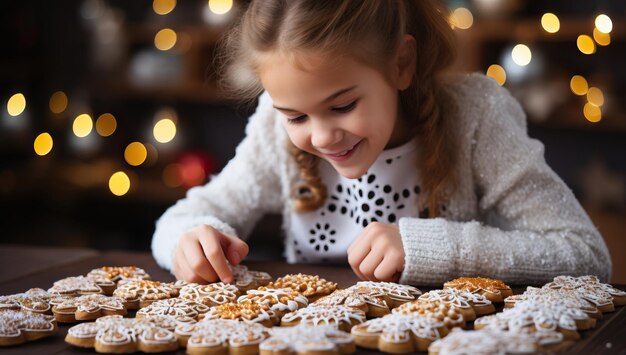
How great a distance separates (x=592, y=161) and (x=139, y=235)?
217 centimetres

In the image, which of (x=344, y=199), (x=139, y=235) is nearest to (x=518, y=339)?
(x=344, y=199)

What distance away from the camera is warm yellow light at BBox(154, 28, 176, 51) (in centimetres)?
372

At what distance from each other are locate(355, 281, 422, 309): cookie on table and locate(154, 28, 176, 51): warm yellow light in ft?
9.08

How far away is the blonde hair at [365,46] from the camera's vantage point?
1293 mm

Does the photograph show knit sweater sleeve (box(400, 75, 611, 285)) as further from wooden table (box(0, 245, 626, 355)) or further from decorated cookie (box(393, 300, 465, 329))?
decorated cookie (box(393, 300, 465, 329))

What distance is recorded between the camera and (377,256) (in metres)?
1.27

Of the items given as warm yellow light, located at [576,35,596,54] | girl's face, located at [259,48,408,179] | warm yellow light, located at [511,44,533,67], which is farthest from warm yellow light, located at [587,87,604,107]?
girl's face, located at [259,48,408,179]

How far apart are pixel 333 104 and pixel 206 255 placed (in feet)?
1.03

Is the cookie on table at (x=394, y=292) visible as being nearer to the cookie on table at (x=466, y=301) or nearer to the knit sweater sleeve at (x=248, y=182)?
the cookie on table at (x=466, y=301)

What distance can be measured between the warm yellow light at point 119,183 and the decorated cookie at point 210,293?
264 cm

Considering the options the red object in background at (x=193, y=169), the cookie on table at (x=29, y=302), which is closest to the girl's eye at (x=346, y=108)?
the cookie on table at (x=29, y=302)

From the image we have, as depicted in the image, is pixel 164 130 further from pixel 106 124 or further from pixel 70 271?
pixel 70 271

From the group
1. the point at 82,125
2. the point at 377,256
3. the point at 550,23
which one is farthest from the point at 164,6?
the point at 377,256

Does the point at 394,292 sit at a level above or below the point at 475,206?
below
